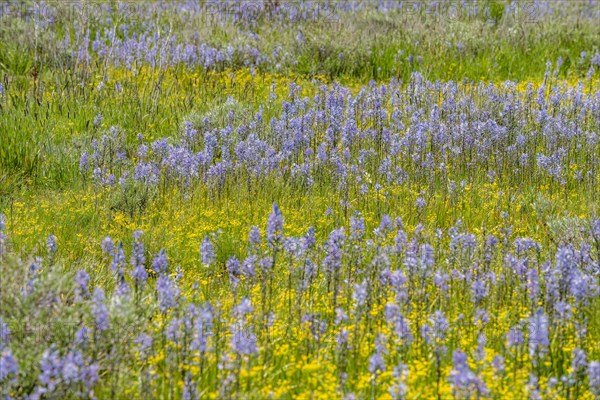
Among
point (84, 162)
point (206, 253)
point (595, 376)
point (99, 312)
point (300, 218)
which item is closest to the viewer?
point (595, 376)

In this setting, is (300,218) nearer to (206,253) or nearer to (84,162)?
(206,253)

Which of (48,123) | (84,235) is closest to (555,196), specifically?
(84,235)

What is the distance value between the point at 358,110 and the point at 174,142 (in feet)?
6.62

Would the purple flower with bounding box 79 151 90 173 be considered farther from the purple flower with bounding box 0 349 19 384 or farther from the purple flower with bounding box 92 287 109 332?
the purple flower with bounding box 0 349 19 384

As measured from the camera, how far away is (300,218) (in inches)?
210

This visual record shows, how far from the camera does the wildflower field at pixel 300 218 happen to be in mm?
3178

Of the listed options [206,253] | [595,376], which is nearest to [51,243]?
[206,253]

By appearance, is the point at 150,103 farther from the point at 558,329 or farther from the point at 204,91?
the point at 558,329

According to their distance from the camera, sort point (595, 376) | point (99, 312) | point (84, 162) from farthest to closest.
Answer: point (84, 162)
point (99, 312)
point (595, 376)

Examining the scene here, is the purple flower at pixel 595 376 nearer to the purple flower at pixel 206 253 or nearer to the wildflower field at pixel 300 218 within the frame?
the wildflower field at pixel 300 218

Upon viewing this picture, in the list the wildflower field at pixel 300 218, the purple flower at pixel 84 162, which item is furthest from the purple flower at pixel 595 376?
the purple flower at pixel 84 162

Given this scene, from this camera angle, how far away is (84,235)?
511 cm

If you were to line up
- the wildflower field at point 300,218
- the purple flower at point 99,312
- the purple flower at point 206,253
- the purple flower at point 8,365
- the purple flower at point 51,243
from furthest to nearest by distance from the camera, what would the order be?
1. the purple flower at point 51,243
2. the purple flower at point 206,253
3. the wildflower field at point 300,218
4. the purple flower at point 99,312
5. the purple flower at point 8,365

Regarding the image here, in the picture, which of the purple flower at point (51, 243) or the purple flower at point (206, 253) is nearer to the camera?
the purple flower at point (206, 253)
